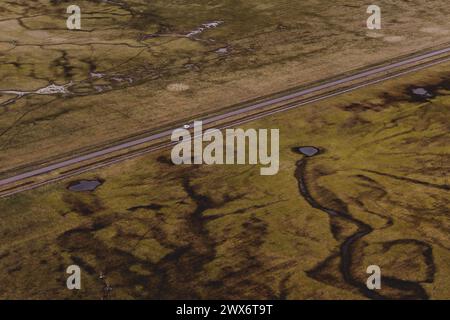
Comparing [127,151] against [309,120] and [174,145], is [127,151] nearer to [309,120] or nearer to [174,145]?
[174,145]

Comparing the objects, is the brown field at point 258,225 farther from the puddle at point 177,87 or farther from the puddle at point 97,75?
the puddle at point 97,75

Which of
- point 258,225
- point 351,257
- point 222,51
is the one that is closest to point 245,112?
point 222,51

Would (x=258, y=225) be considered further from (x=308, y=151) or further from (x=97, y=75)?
(x=97, y=75)

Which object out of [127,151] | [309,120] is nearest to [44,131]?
[127,151]

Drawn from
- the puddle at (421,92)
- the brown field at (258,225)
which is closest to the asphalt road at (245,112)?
the brown field at (258,225)
